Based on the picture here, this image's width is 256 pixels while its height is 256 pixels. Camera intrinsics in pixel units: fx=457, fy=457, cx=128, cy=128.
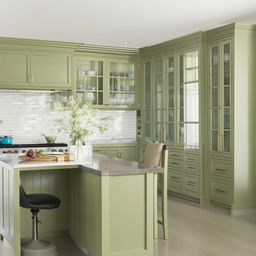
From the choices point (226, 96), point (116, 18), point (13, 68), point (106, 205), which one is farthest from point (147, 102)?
point (106, 205)

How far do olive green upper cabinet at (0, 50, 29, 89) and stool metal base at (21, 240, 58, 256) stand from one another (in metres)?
3.65

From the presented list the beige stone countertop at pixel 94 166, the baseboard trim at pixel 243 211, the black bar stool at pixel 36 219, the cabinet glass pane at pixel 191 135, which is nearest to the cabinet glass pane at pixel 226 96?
the cabinet glass pane at pixel 191 135

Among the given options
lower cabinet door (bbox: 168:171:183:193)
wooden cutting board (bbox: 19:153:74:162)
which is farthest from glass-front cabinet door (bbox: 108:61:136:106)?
wooden cutting board (bbox: 19:153:74:162)

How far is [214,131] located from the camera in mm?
6871

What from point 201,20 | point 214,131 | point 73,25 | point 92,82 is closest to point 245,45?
point 201,20

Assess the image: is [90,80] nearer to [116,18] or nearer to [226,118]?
[116,18]

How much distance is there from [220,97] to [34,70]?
319 cm

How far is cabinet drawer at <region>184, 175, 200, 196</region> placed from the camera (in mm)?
7147

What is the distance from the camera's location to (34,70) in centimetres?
778

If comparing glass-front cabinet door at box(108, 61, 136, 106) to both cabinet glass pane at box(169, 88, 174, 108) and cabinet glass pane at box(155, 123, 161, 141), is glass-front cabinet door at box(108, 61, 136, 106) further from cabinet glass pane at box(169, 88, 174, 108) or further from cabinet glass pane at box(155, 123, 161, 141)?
cabinet glass pane at box(169, 88, 174, 108)

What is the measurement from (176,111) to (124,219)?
386cm

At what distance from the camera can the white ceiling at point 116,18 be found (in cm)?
541

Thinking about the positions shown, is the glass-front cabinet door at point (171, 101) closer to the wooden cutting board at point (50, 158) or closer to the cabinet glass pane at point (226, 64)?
the cabinet glass pane at point (226, 64)

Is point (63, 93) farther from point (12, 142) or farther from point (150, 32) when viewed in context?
point (150, 32)
